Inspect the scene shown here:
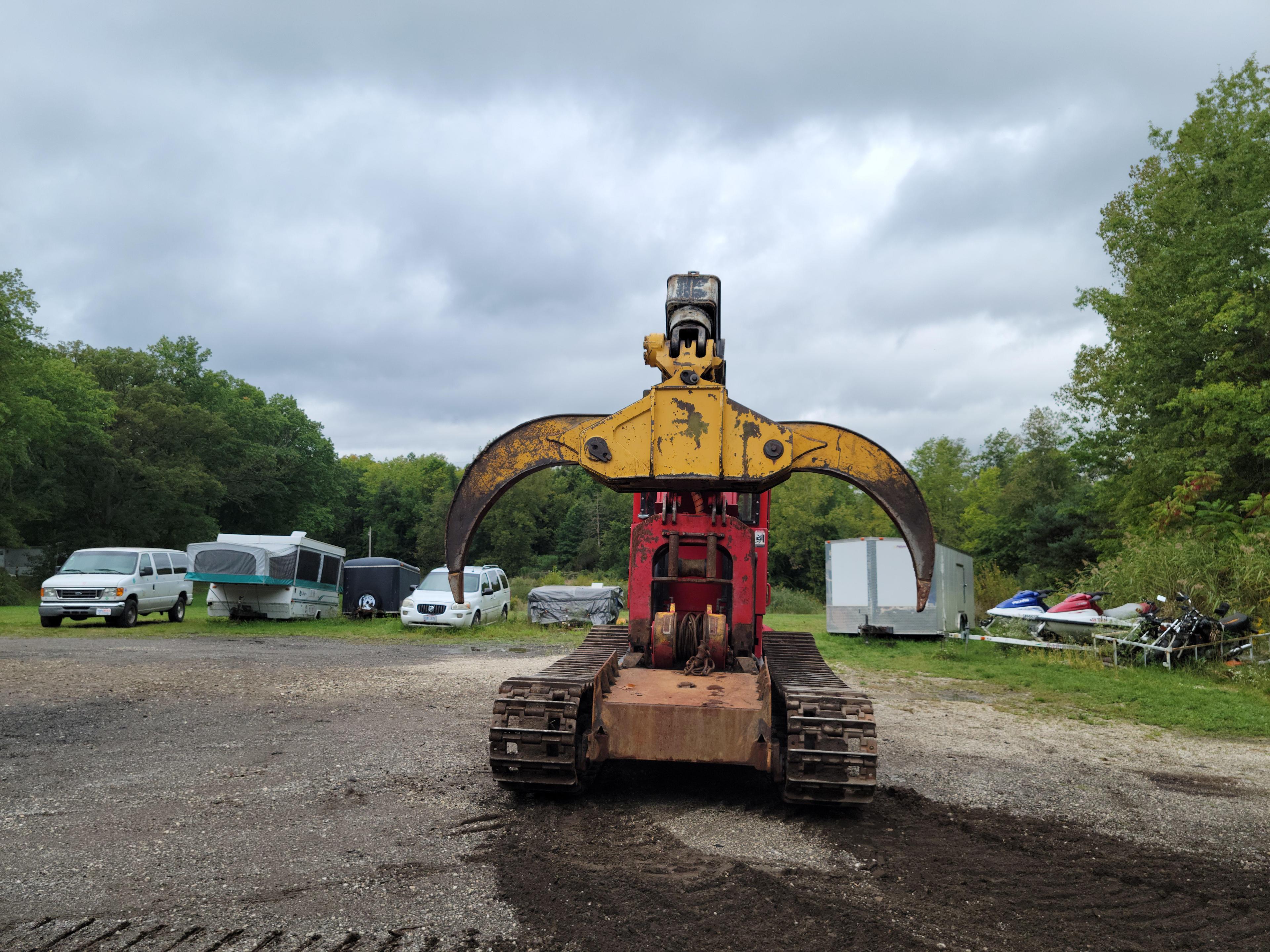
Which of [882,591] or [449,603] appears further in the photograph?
[449,603]

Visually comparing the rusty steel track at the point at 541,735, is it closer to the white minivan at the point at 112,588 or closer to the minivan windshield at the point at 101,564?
Answer: the white minivan at the point at 112,588

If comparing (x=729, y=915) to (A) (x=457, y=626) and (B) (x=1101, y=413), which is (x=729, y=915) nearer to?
(A) (x=457, y=626)

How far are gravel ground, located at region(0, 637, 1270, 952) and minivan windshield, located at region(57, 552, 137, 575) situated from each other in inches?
480

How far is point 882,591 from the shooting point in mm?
18219

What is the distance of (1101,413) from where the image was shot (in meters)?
23.8

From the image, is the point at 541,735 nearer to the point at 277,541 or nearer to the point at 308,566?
the point at 308,566

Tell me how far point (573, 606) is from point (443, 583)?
3.34 metres

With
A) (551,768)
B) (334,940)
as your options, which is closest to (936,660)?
(551,768)

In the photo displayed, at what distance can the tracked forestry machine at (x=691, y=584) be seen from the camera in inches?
191

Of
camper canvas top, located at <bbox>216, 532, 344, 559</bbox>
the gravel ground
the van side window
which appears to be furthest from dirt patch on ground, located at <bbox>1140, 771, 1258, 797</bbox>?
the van side window

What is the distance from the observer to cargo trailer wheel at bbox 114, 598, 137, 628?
1838 centimetres

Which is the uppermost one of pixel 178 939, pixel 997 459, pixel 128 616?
pixel 997 459

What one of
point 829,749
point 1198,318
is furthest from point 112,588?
point 1198,318

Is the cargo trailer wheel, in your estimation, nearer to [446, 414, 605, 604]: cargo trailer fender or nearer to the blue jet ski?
[446, 414, 605, 604]: cargo trailer fender
